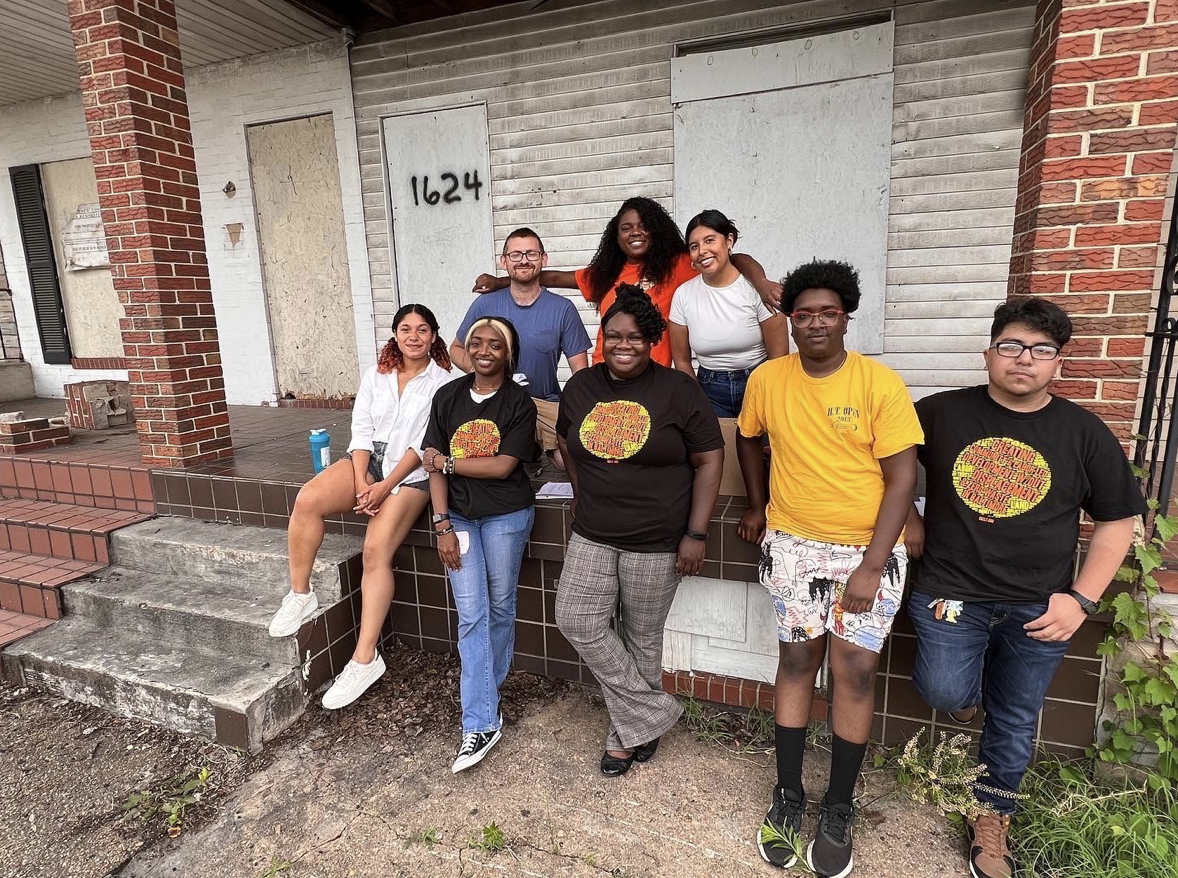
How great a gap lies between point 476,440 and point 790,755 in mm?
1667

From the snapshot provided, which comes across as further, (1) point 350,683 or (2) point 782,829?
(1) point 350,683

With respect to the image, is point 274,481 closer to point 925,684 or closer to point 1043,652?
point 925,684

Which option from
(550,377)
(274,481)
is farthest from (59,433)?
(550,377)

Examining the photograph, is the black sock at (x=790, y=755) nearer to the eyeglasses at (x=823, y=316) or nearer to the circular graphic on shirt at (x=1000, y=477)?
the circular graphic on shirt at (x=1000, y=477)

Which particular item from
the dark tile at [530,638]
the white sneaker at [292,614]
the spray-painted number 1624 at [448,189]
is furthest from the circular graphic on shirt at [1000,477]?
the spray-painted number 1624 at [448,189]

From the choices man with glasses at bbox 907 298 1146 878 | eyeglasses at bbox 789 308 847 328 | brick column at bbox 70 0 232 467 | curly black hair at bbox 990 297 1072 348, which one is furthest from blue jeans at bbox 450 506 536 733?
brick column at bbox 70 0 232 467

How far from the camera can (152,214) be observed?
4.16m

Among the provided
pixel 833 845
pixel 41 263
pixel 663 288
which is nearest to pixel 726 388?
pixel 663 288

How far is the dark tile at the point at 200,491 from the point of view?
13.8ft

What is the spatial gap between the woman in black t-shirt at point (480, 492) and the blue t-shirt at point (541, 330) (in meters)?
0.56

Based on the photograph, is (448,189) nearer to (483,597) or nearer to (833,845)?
(483,597)

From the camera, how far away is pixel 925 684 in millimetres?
2355

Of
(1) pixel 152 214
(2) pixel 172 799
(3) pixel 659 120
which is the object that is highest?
(3) pixel 659 120

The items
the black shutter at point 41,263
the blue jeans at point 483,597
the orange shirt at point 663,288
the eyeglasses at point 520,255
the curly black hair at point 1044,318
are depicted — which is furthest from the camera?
the black shutter at point 41,263
